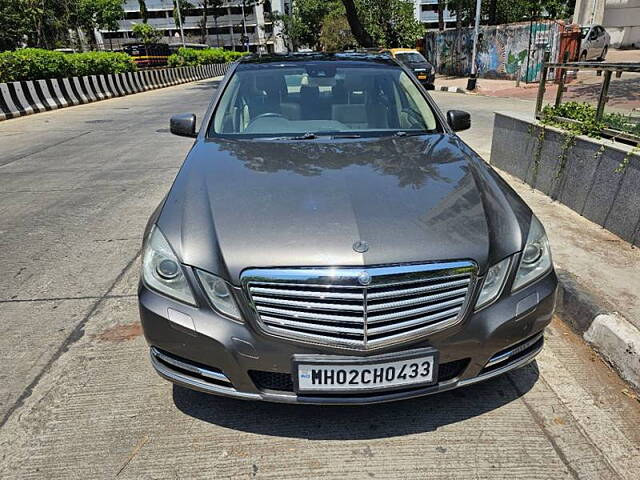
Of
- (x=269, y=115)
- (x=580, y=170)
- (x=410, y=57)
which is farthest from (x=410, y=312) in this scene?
(x=410, y=57)

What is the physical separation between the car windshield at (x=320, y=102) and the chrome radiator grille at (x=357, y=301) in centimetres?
150

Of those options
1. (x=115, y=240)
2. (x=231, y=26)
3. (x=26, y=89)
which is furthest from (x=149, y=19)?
(x=115, y=240)

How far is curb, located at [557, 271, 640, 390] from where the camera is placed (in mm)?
2617

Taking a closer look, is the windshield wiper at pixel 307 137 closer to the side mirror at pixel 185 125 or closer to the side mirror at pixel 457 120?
the side mirror at pixel 185 125

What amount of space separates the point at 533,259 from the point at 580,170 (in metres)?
3.04

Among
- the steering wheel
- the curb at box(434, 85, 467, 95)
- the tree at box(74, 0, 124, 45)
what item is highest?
the tree at box(74, 0, 124, 45)

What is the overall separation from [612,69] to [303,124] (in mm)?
2973

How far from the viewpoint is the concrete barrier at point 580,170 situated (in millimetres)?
4020

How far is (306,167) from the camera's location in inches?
104

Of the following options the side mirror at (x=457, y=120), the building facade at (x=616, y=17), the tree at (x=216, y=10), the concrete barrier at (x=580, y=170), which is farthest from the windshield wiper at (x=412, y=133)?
the tree at (x=216, y=10)

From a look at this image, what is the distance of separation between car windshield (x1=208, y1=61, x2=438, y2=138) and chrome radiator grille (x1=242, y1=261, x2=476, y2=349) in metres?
1.50

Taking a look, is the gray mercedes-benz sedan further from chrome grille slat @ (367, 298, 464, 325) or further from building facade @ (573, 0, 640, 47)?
building facade @ (573, 0, 640, 47)

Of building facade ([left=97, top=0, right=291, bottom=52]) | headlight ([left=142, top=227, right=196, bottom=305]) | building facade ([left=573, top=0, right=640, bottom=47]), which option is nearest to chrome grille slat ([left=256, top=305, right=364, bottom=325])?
headlight ([left=142, top=227, right=196, bottom=305])

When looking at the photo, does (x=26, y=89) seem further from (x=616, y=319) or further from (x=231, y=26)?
(x=231, y=26)
